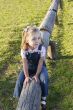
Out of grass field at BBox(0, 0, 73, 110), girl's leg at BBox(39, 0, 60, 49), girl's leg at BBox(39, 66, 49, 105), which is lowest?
grass field at BBox(0, 0, 73, 110)

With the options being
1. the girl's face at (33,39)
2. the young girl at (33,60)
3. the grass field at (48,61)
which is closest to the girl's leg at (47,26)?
the grass field at (48,61)

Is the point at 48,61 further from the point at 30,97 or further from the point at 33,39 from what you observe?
the point at 30,97

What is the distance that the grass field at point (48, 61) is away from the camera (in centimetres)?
602

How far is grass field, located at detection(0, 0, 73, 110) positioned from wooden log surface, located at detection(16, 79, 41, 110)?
0.63 metres

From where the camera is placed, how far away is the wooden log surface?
4.89 m

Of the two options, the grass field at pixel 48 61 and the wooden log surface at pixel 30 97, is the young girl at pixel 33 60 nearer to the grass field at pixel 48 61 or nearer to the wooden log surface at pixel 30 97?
the wooden log surface at pixel 30 97

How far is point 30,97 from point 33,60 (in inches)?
34.0

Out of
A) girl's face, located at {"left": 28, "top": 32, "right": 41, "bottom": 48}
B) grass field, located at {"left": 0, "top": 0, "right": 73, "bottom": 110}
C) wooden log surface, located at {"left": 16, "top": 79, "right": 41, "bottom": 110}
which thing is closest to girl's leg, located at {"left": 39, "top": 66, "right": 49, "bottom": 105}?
wooden log surface, located at {"left": 16, "top": 79, "right": 41, "bottom": 110}

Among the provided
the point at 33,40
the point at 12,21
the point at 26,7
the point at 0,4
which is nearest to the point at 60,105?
the point at 33,40

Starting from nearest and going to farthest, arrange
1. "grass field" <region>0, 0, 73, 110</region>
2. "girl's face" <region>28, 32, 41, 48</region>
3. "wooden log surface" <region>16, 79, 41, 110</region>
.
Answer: "wooden log surface" <region>16, 79, 41, 110</region> < "girl's face" <region>28, 32, 41, 48</region> < "grass field" <region>0, 0, 73, 110</region>

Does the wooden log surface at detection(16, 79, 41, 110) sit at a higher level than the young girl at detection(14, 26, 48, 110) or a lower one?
lower

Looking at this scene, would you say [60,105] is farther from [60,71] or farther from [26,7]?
[26,7]

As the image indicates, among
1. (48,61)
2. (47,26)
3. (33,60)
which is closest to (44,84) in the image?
(33,60)

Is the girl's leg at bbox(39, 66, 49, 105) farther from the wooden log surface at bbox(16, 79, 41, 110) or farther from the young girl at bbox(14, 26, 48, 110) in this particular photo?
the wooden log surface at bbox(16, 79, 41, 110)
